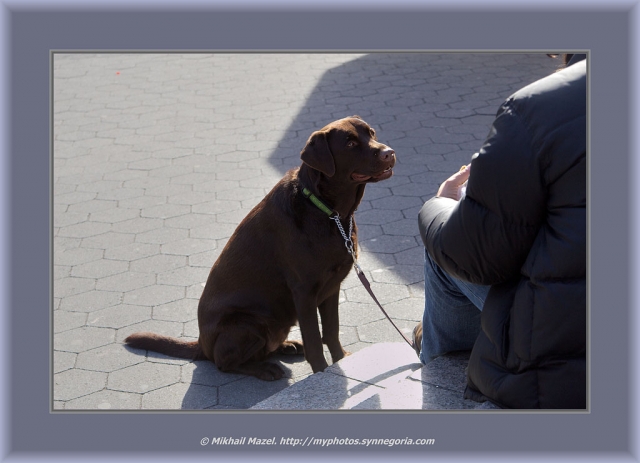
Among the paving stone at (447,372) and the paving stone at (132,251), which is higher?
the paving stone at (132,251)

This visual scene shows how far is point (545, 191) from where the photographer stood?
2.11 meters

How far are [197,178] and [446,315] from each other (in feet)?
14.2

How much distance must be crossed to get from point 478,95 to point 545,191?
6887 millimetres

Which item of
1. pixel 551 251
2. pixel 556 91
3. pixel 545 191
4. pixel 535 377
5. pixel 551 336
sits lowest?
pixel 535 377

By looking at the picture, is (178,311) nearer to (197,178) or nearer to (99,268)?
(99,268)

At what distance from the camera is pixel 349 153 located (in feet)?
11.7

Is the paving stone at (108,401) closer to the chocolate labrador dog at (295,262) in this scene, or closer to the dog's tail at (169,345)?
the dog's tail at (169,345)

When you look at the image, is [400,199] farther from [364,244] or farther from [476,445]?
[476,445]

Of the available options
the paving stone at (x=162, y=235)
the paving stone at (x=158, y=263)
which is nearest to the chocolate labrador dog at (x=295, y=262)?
the paving stone at (x=158, y=263)

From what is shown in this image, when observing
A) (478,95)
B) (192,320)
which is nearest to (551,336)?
(192,320)

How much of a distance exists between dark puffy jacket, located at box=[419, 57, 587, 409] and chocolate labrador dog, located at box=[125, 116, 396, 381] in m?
1.19

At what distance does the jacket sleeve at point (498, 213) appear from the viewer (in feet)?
6.80

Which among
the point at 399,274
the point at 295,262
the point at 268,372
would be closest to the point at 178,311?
the point at 268,372

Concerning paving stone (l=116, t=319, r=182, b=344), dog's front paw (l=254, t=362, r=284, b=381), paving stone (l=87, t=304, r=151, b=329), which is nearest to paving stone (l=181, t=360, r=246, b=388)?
dog's front paw (l=254, t=362, r=284, b=381)
